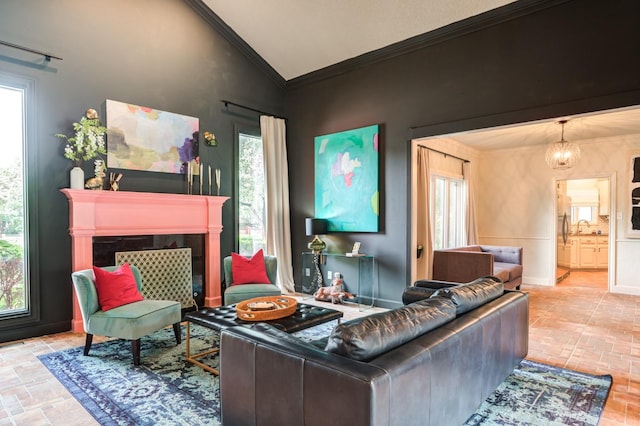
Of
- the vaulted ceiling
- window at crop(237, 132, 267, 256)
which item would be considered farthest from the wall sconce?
the vaulted ceiling

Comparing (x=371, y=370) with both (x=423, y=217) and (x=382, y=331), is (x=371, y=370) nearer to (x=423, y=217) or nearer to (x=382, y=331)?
(x=382, y=331)

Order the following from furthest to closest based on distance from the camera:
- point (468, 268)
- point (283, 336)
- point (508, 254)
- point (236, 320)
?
point (508, 254) < point (468, 268) < point (236, 320) < point (283, 336)

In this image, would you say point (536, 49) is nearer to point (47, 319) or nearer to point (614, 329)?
point (614, 329)

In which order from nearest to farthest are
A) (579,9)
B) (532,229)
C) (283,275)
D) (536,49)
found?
(579,9)
(536,49)
(283,275)
(532,229)

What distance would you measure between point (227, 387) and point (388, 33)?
463 centimetres

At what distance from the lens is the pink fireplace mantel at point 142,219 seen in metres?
4.10

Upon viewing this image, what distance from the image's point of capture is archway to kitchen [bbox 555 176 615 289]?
8750 mm

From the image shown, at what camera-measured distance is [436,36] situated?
15.4 ft

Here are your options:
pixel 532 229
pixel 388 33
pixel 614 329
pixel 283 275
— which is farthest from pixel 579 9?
pixel 283 275

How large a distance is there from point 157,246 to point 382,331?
387 centimetres

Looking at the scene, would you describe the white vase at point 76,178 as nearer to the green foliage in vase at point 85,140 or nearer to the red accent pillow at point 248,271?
the green foliage in vase at point 85,140

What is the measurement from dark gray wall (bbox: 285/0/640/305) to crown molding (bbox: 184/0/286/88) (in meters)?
0.36

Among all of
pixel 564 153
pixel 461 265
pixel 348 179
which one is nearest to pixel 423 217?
pixel 461 265

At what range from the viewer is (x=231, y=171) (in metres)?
5.73
